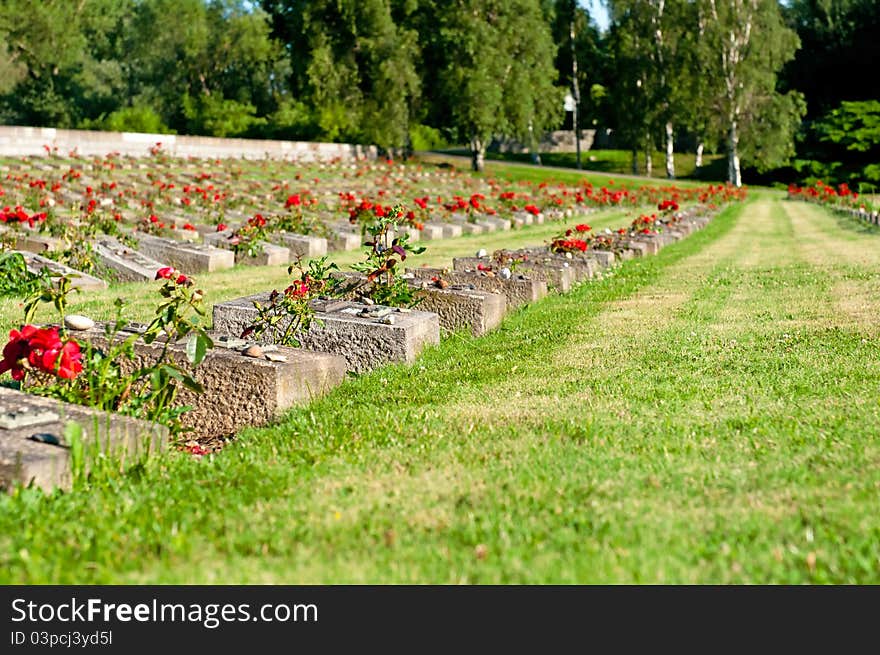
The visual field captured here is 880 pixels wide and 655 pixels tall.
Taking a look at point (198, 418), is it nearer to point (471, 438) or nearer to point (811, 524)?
point (471, 438)

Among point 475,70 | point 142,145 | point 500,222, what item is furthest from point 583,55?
point 500,222

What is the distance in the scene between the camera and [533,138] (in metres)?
47.4

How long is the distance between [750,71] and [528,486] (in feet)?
150

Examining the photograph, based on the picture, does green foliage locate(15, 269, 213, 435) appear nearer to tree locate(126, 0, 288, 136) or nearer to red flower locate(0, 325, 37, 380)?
red flower locate(0, 325, 37, 380)

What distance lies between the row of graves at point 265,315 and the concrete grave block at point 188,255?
21 mm

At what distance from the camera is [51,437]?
12.2ft

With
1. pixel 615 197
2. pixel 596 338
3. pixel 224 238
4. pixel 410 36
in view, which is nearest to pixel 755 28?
pixel 410 36

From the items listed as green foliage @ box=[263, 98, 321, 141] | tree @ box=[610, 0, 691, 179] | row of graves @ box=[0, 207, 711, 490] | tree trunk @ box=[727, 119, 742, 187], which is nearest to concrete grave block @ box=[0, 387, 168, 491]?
row of graves @ box=[0, 207, 711, 490]

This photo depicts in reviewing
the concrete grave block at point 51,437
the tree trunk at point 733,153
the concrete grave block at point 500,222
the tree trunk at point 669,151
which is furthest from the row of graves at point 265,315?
the tree trunk at point 669,151

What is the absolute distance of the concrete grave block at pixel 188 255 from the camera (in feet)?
40.3

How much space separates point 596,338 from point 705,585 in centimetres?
429

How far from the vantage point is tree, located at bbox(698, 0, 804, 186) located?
45312mm

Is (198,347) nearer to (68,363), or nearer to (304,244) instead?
(68,363)

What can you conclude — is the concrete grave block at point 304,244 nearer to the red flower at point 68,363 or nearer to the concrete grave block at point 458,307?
the concrete grave block at point 458,307
